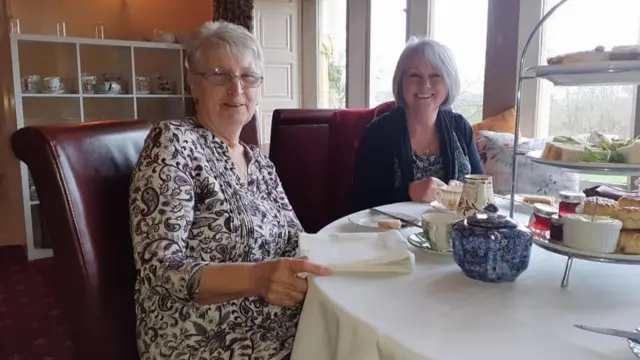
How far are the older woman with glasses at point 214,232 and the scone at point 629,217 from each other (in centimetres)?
51

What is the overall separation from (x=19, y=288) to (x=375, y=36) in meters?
3.23

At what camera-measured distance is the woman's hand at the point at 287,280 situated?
0.93 meters

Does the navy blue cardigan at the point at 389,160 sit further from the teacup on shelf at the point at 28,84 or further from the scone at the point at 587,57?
the teacup on shelf at the point at 28,84

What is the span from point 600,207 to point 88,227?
0.99 meters

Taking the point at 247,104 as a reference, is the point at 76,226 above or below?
below

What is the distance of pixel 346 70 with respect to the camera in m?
4.55

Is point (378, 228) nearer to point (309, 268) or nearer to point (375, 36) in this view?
point (309, 268)

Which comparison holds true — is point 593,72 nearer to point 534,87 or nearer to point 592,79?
point 592,79

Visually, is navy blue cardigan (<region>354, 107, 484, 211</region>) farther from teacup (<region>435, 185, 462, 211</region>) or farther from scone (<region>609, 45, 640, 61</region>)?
scone (<region>609, 45, 640, 61</region>)

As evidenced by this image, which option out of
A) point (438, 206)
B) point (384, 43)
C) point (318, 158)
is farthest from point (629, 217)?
point (384, 43)

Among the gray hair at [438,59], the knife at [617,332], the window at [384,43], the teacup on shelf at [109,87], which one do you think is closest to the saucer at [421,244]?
the knife at [617,332]

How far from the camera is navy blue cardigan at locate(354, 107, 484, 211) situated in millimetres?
1949

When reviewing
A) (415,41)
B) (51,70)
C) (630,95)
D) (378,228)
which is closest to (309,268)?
(378,228)

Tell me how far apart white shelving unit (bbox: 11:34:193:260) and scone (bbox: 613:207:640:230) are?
3.98 meters
